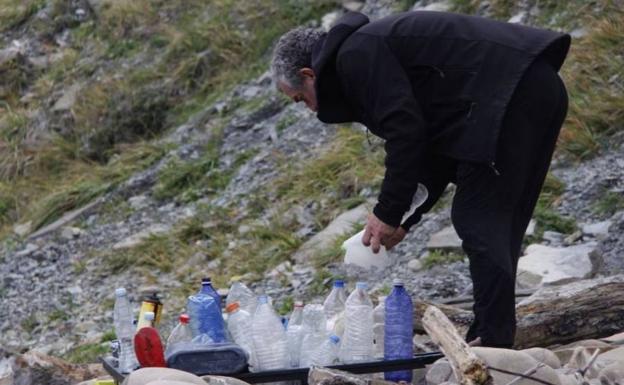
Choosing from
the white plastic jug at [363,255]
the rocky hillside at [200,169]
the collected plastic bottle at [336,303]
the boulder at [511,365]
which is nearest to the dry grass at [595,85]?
the rocky hillside at [200,169]

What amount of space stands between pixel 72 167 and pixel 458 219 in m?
8.06

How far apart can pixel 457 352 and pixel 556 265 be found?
9.57ft

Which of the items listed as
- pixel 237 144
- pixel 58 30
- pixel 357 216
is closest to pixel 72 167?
pixel 237 144

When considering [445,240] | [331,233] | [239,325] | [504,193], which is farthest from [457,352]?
[331,233]

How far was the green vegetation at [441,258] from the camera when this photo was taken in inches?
327

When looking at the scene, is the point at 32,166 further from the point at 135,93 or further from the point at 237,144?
the point at 237,144

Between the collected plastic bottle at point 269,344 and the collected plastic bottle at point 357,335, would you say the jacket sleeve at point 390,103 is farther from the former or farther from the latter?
the collected plastic bottle at point 269,344

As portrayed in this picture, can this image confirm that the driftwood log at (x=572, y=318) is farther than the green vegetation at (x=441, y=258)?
No

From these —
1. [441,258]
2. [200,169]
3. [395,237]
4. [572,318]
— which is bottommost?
[200,169]

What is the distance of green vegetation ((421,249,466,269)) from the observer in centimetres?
830

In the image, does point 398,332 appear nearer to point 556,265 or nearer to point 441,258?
point 556,265

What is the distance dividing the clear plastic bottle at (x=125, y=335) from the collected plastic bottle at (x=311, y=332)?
67 cm

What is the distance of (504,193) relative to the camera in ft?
17.6

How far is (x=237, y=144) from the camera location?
11766 mm
